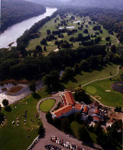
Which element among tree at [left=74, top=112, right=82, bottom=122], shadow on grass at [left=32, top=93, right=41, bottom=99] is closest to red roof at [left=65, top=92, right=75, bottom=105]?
tree at [left=74, top=112, right=82, bottom=122]

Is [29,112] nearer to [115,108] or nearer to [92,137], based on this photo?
[92,137]

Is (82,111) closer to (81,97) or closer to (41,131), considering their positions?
(81,97)

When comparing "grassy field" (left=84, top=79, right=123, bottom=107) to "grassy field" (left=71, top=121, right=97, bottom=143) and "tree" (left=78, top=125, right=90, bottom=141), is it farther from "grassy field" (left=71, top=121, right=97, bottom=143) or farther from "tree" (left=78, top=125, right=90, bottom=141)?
"tree" (left=78, top=125, right=90, bottom=141)

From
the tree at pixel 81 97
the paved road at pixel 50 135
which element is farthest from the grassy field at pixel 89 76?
the paved road at pixel 50 135

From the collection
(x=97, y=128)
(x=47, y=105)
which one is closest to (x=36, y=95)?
(x=47, y=105)

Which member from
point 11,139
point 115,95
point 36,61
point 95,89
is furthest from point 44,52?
point 11,139

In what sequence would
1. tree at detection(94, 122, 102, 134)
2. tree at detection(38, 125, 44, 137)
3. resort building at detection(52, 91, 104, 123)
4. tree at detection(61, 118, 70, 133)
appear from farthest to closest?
resort building at detection(52, 91, 104, 123) < tree at detection(61, 118, 70, 133) < tree at detection(94, 122, 102, 134) < tree at detection(38, 125, 44, 137)
